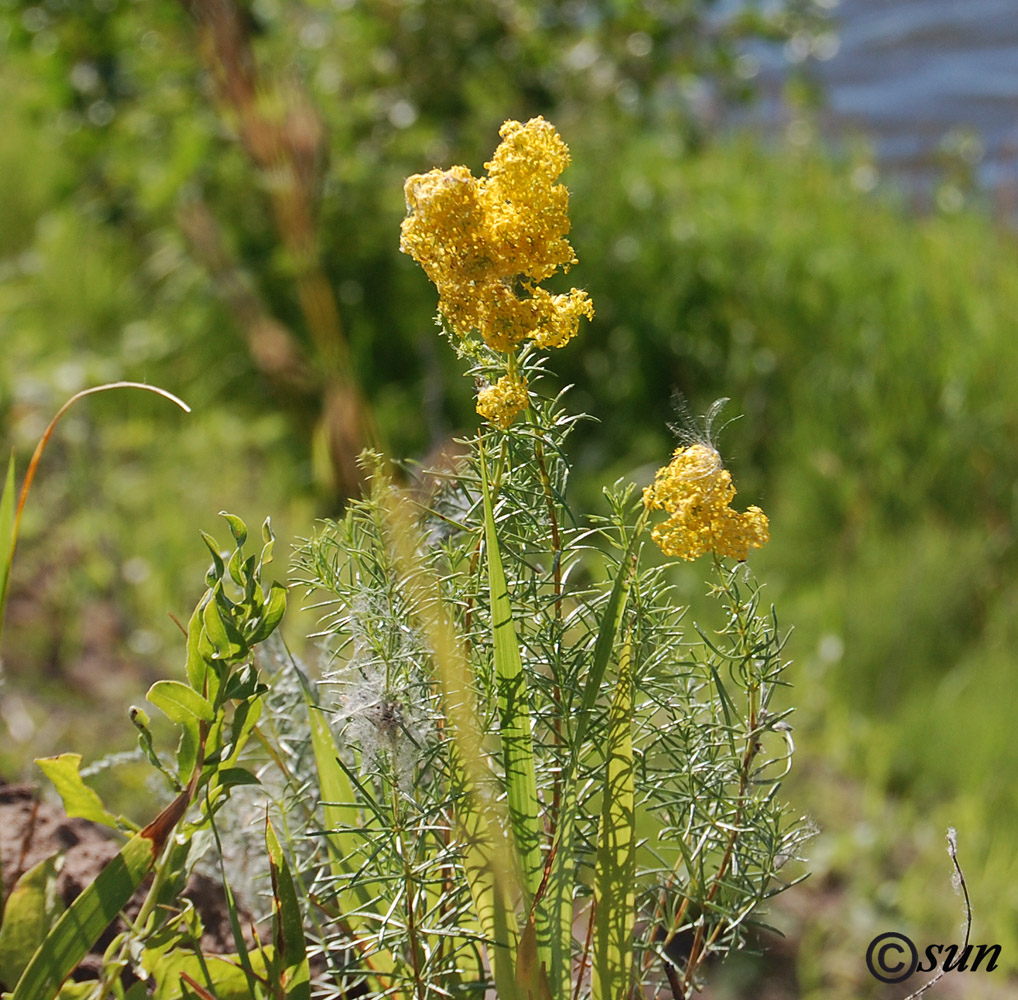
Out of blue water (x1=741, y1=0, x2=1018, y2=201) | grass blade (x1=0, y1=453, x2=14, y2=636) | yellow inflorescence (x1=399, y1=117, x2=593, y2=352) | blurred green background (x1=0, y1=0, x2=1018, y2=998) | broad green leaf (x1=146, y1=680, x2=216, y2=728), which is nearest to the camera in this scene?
yellow inflorescence (x1=399, y1=117, x2=593, y2=352)

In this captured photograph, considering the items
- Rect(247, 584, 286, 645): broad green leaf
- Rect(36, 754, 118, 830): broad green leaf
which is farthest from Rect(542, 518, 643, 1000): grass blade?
Rect(36, 754, 118, 830): broad green leaf

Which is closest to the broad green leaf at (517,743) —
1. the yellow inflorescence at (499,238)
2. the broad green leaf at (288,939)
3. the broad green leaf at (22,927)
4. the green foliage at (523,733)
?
the green foliage at (523,733)

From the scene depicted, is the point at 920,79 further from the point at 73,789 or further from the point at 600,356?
the point at 73,789

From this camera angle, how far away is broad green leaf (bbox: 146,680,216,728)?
94 centimetres

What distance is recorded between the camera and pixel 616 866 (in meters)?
0.95

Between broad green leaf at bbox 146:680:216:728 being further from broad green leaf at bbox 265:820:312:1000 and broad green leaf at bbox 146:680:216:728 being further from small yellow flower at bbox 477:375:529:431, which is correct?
small yellow flower at bbox 477:375:529:431

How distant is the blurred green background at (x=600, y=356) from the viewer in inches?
114

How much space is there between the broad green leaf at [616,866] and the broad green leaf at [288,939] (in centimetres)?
24

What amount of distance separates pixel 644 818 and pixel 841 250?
249cm

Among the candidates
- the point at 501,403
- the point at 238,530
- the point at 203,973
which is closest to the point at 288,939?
the point at 203,973

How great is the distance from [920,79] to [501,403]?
7241mm

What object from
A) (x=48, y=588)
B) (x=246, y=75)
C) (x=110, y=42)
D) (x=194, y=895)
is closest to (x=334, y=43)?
(x=110, y=42)

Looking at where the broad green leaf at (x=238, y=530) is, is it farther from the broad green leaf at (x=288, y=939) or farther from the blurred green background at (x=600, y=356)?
the blurred green background at (x=600, y=356)

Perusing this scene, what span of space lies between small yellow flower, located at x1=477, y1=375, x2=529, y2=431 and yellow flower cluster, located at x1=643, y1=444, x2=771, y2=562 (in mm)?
109
